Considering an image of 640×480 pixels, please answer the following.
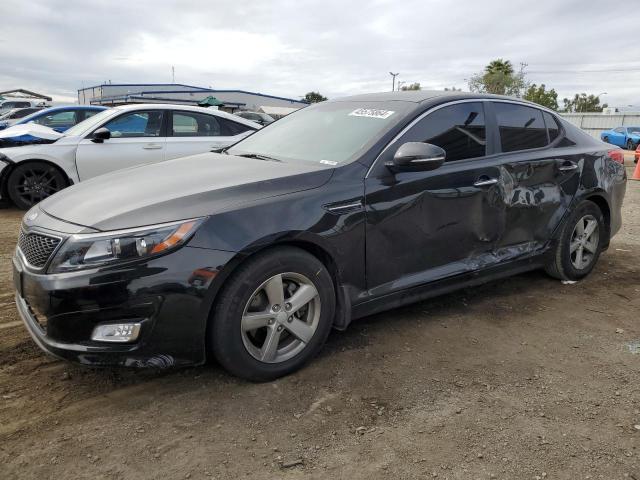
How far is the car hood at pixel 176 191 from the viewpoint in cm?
254

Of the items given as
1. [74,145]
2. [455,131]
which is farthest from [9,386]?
[74,145]

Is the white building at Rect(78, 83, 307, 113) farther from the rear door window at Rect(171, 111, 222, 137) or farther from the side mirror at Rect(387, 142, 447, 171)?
the side mirror at Rect(387, 142, 447, 171)

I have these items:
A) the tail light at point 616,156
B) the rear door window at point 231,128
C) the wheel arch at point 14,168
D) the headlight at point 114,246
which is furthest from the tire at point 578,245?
the wheel arch at point 14,168

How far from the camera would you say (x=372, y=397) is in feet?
8.87

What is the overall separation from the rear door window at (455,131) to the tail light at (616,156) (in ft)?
5.45

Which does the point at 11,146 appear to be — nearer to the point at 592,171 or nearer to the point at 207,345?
the point at 207,345

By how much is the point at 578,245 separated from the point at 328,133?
8.21 ft

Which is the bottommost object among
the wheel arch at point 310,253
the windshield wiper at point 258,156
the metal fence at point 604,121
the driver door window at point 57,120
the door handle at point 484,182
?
the wheel arch at point 310,253

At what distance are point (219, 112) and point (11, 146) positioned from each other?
2.88 metres

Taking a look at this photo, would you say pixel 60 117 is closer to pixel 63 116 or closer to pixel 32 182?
pixel 63 116

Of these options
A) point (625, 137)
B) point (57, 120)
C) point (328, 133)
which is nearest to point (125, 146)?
point (57, 120)

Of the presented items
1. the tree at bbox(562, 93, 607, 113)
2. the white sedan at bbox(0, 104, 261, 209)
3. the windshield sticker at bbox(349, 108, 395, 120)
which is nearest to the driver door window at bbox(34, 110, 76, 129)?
the white sedan at bbox(0, 104, 261, 209)

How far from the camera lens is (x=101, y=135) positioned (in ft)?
22.6

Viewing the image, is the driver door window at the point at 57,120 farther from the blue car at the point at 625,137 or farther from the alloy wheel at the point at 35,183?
the blue car at the point at 625,137
